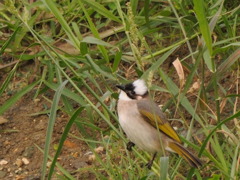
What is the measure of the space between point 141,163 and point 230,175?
0.89 meters

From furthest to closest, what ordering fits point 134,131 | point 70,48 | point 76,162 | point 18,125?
point 70,48 → point 18,125 → point 76,162 → point 134,131

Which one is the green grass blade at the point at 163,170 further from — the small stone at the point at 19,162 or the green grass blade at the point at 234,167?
the small stone at the point at 19,162

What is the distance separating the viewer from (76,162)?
15.5 feet

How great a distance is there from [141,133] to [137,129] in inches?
1.4

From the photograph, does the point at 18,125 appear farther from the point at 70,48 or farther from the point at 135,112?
the point at 135,112

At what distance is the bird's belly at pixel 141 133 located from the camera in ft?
12.7

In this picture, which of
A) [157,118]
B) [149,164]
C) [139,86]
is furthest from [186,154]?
[139,86]

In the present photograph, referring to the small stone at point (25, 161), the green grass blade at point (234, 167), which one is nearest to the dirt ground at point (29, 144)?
the small stone at point (25, 161)

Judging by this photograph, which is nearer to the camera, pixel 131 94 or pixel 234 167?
pixel 234 167

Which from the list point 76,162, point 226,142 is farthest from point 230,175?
point 76,162

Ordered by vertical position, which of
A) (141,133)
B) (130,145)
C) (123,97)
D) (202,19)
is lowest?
(130,145)

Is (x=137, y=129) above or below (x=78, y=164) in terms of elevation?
above

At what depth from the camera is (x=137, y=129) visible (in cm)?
395

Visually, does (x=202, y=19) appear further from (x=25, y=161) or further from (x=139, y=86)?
(x=25, y=161)
